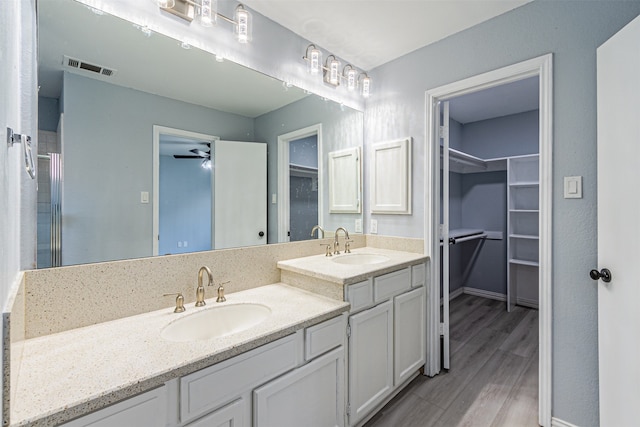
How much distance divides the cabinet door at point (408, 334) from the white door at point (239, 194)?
1018 millimetres

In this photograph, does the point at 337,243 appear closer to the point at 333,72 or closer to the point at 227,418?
the point at 333,72

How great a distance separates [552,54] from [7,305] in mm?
2555

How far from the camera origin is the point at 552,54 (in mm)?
1652

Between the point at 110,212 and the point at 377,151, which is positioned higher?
→ the point at 377,151

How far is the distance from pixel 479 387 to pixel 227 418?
73.6 inches

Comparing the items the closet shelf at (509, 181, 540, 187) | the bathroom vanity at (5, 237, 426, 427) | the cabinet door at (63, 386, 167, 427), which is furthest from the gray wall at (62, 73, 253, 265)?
the closet shelf at (509, 181, 540, 187)

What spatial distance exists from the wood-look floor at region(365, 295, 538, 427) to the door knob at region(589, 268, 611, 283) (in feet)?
3.23

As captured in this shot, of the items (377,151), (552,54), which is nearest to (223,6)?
(377,151)

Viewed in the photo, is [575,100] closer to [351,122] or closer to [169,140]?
[351,122]

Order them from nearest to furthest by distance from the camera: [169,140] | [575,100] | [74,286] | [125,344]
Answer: [125,344] < [74,286] < [169,140] < [575,100]

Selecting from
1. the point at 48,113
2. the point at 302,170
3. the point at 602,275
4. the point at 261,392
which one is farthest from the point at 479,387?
the point at 48,113

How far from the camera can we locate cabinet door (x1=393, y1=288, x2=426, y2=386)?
1892mm

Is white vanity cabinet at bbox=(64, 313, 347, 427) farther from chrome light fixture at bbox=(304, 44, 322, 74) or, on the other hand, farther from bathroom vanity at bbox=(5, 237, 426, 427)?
chrome light fixture at bbox=(304, 44, 322, 74)

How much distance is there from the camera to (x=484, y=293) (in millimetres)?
4090
